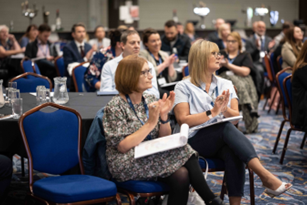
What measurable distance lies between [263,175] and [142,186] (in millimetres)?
780

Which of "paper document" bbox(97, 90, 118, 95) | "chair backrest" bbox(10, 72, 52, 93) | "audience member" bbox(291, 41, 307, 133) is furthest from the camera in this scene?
"chair backrest" bbox(10, 72, 52, 93)

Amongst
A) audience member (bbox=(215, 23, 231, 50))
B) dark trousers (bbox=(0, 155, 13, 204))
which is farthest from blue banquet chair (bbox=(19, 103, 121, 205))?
audience member (bbox=(215, 23, 231, 50))

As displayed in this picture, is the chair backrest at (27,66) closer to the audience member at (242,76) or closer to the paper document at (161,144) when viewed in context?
the audience member at (242,76)

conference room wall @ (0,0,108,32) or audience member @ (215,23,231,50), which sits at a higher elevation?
conference room wall @ (0,0,108,32)

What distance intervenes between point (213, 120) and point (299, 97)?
4.60 ft

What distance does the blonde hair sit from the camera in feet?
8.52

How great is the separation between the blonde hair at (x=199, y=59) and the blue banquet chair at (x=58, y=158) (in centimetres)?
85

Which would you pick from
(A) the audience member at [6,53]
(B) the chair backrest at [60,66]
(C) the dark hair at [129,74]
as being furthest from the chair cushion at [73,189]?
(A) the audience member at [6,53]

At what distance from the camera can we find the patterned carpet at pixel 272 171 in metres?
2.97

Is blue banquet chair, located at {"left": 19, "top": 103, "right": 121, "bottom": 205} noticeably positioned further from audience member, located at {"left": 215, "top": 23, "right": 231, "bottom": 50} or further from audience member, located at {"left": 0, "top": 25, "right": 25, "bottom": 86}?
audience member, located at {"left": 215, "top": 23, "right": 231, "bottom": 50}

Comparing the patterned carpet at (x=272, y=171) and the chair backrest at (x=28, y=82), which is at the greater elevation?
the chair backrest at (x=28, y=82)

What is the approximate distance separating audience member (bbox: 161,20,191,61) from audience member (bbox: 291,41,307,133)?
2740 millimetres

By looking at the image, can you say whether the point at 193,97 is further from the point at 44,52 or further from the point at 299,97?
the point at 44,52

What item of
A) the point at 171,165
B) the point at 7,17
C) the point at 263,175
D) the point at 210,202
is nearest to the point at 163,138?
the point at 171,165
